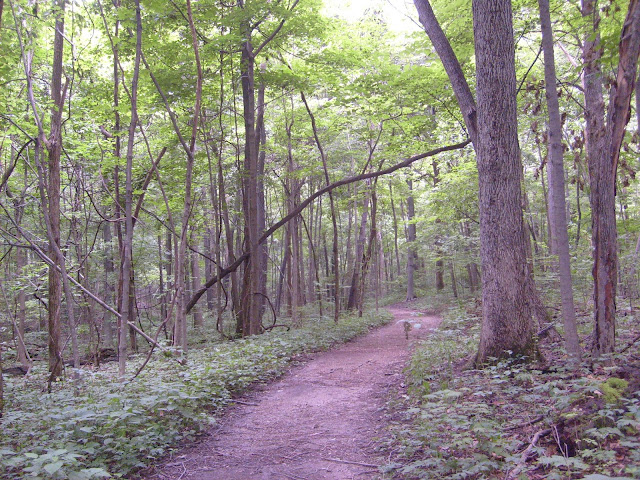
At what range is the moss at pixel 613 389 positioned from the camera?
3188 mm

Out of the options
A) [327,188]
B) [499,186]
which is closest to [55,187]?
[327,188]

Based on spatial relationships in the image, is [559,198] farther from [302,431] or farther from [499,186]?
[302,431]

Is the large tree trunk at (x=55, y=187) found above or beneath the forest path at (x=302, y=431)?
above

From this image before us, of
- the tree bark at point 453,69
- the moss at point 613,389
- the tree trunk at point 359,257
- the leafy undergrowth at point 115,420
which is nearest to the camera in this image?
the moss at point 613,389

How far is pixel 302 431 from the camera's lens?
4852 mm

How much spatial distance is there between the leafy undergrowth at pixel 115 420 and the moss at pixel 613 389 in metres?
3.56

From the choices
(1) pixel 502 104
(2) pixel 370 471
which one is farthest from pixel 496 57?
(2) pixel 370 471

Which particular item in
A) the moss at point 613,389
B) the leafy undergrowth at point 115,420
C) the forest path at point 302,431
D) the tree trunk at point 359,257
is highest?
the tree trunk at point 359,257

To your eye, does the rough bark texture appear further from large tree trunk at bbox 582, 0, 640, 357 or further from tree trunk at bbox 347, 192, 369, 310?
tree trunk at bbox 347, 192, 369, 310

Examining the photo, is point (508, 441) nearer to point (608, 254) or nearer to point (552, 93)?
point (608, 254)

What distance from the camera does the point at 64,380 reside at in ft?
23.6

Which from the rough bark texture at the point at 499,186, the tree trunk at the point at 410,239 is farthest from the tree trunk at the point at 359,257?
the rough bark texture at the point at 499,186

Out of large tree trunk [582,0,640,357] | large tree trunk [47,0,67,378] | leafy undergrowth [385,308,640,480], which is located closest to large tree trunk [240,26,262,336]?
large tree trunk [47,0,67,378]

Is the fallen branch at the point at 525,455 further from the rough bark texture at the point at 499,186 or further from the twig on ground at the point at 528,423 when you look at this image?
the rough bark texture at the point at 499,186
